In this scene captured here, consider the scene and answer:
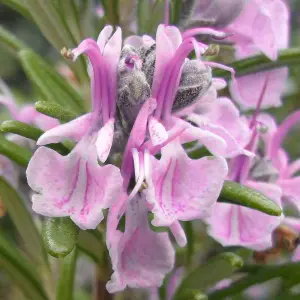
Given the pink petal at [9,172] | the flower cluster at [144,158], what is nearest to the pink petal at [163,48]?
the flower cluster at [144,158]

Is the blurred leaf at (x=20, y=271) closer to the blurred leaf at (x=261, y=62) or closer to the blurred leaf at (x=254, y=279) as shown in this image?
the blurred leaf at (x=254, y=279)

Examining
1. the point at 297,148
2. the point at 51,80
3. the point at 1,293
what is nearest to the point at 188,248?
the point at 51,80

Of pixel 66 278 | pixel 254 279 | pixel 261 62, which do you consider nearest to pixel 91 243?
pixel 66 278

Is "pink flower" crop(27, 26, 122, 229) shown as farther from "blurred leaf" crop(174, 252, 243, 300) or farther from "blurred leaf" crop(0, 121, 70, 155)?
"blurred leaf" crop(174, 252, 243, 300)

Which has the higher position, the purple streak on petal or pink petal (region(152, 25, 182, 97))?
pink petal (region(152, 25, 182, 97))

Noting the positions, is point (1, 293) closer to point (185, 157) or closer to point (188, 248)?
point (188, 248)

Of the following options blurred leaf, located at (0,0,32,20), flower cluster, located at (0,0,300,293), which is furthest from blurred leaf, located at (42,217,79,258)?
blurred leaf, located at (0,0,32,20)
